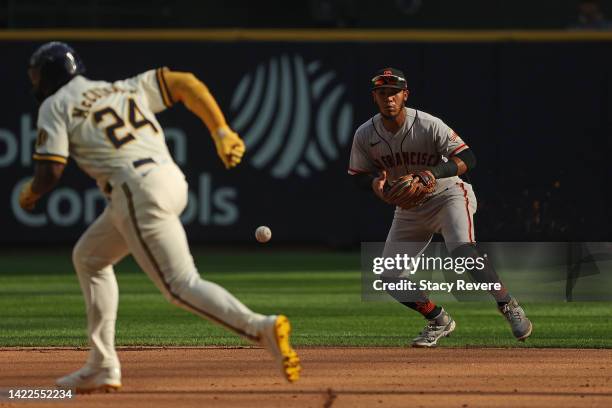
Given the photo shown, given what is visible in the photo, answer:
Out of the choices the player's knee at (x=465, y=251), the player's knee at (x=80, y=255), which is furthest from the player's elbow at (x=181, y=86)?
the player's knee at (x=465, y=251)

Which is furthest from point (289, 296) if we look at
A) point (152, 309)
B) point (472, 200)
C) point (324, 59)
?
point (324, 59)

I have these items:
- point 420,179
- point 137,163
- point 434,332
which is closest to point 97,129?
point 137,163

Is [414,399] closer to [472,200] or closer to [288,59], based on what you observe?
[472,200]

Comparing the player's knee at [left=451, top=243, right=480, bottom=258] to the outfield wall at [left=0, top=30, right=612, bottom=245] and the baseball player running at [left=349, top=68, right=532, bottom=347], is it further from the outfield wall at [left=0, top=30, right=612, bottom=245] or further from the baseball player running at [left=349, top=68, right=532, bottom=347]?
the outfield wall at [left=0, top=30, right=612, bottom=245]

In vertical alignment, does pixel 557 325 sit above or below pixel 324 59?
below

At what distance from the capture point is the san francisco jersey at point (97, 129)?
22.5ft

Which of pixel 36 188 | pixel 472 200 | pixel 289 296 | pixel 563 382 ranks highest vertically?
pixel 36 188

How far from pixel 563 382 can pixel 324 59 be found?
11.9 meters

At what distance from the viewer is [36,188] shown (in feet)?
22.8

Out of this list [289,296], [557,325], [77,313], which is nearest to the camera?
[557,325]

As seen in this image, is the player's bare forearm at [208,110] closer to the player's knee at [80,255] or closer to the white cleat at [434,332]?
the player's knee at [80,255]

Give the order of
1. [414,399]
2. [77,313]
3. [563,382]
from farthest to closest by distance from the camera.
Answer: [77,313] → [563,382] → [414,399]

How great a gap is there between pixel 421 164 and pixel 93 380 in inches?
A: 131

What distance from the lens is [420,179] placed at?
9383 mm
